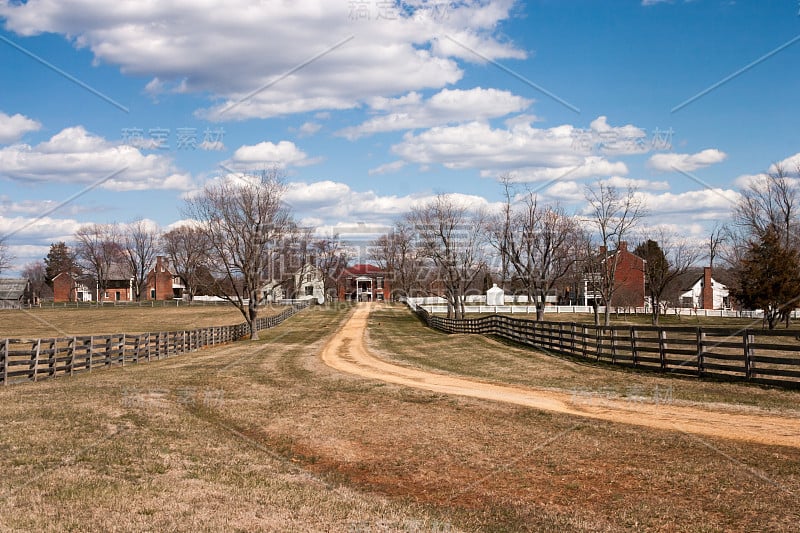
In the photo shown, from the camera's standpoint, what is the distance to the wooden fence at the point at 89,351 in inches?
816

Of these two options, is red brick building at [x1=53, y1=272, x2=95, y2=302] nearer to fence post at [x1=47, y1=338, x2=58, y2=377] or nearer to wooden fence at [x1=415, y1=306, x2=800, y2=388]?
wooden fence at [x1=415, y1=306, x2=800, y2=388]

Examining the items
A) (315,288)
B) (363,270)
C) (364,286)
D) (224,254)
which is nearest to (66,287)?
(315,288)

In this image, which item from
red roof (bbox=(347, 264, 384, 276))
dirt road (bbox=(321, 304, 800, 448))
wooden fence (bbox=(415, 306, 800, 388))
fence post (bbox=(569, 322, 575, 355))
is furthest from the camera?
red roof (bbox=(347, 264, 384, 276))

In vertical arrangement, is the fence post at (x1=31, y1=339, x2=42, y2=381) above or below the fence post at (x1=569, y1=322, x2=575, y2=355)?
below

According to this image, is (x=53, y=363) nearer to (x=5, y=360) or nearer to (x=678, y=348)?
(x=5, y=360)

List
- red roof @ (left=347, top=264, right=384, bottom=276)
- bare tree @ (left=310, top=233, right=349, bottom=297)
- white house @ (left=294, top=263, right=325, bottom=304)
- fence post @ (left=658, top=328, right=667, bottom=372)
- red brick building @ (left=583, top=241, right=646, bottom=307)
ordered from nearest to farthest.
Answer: fence post @ (left=658, top=328, right=667, bottom=372)
red brick building @ (left=583, top=241, right=646, bottom=307)
white house @ (left=294, top=263, right=325, bottom=304)
bare tree @ (left=310, top=233, right=349, bottom=297)
red roof @ (left=347, top=264, right=384, bottom=276)

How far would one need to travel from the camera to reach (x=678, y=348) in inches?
978

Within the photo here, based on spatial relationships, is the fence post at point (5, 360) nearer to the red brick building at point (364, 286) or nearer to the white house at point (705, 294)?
the white house at point (705, 294)

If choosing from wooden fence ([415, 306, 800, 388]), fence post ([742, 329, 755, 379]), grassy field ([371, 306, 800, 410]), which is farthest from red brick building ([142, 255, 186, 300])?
fence post ([742, 329, 755, 379])

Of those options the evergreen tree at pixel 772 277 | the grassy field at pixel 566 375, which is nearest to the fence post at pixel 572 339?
the grassy field at pixel 566 375

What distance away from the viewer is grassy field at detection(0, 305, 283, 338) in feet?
198

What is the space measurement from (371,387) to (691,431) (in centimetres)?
863

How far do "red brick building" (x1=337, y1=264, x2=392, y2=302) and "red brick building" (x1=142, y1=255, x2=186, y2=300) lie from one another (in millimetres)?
29322

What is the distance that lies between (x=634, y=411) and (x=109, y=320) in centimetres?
7047
